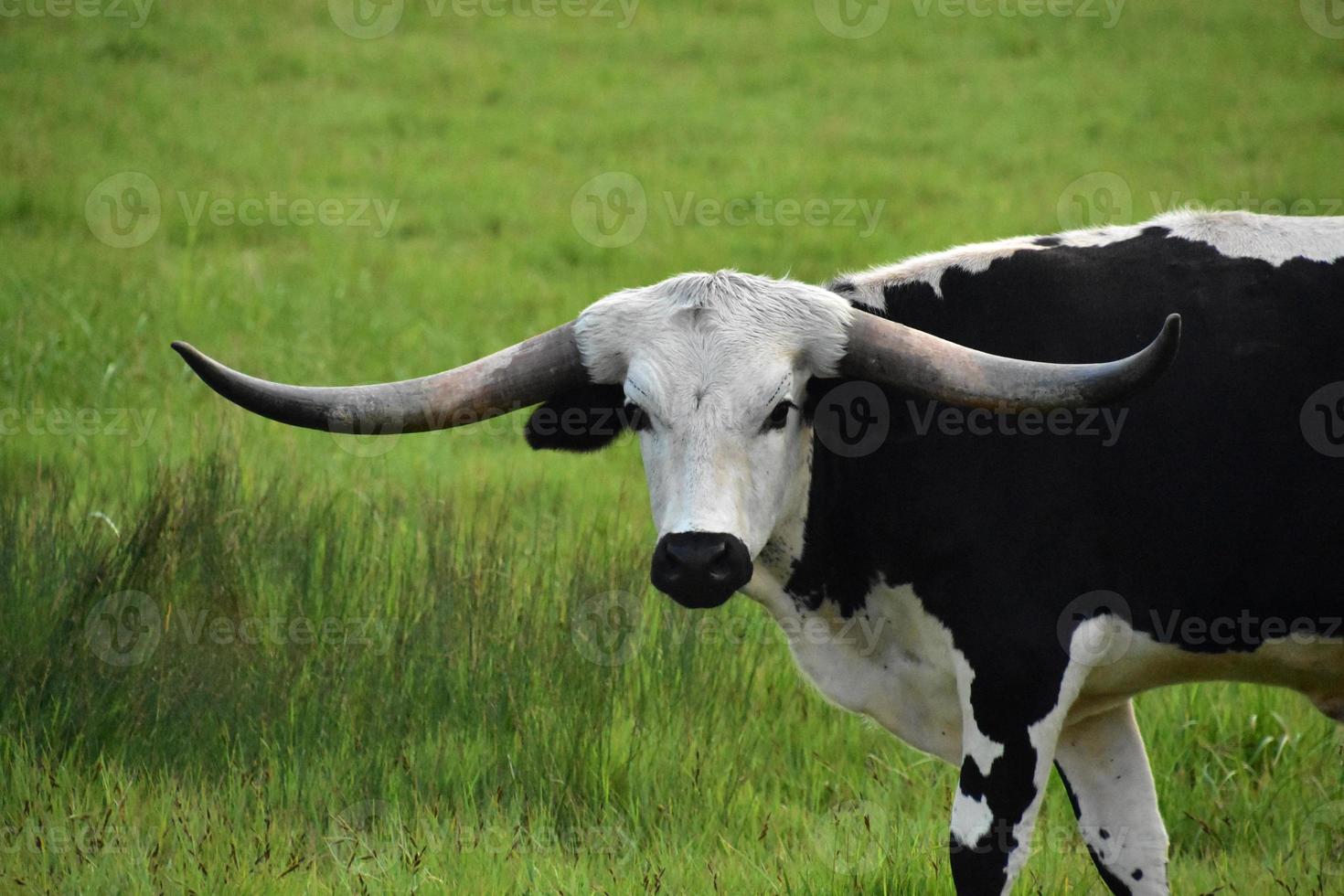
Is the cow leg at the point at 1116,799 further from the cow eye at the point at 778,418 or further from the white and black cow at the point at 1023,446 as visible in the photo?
the cow eye at the point at 778,418

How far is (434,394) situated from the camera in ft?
13.3

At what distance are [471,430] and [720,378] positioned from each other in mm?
5286

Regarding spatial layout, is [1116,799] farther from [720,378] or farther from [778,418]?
[720,378]

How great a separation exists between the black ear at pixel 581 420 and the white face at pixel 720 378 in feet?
0.58

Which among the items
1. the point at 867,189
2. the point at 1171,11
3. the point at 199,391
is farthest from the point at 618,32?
the point at 199,391

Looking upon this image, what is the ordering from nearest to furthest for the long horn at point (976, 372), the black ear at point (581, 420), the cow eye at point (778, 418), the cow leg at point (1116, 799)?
the long horn at point (976, 372) < the cow eye at point (778, 418) < the black ear at point (581, 420) < the cow leg at point (1116, 799)

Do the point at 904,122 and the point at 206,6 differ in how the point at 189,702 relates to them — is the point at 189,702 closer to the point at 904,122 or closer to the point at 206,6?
the point at 904,122

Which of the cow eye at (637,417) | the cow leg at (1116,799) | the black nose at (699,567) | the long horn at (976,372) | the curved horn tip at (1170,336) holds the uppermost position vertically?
the curved horn tip at (1170,336)

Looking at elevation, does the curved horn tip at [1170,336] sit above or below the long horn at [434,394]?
above

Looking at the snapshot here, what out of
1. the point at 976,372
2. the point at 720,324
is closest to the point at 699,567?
the point at 720,324

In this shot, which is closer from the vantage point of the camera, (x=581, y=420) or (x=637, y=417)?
(x=637, y=417)

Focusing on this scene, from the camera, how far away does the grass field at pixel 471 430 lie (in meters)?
4.70

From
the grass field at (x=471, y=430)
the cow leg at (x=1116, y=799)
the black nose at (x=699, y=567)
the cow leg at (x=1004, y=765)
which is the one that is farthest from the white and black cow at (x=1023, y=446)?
the grass field at (x=471, y=430)

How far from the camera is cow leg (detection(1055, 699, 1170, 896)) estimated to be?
4422 millimetres
